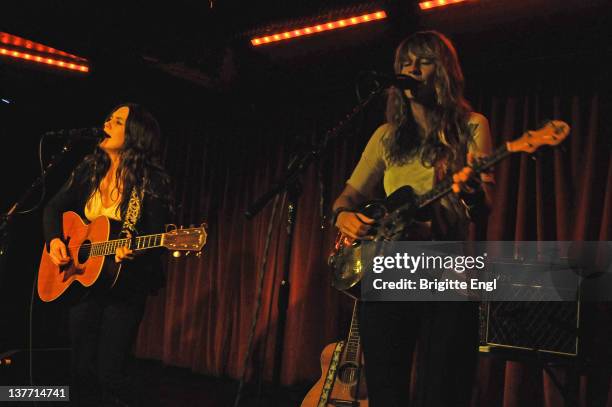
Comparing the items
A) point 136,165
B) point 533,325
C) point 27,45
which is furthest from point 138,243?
point 27,45

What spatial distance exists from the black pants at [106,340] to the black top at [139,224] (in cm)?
9

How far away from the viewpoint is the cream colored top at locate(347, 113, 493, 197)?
5.79 feet

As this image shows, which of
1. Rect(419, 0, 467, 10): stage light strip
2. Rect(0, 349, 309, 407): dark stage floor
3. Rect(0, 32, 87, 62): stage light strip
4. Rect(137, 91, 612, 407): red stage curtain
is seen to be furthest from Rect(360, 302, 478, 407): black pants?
Rect(0, 32, 87, 62): stage light strip

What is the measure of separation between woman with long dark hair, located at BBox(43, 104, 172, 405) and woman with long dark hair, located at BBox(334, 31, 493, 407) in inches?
51.4

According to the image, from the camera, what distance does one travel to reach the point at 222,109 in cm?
560

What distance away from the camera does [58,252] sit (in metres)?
3.23

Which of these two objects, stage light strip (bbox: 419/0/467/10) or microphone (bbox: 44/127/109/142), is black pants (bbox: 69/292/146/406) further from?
stage light strip (bbox: 419/0/467/10)

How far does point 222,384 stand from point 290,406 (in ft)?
3.40

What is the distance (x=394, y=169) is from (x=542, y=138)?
498 millimetres

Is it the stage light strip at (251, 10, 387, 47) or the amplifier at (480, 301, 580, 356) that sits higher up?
the stage light strip at (251, 10, 387, 47)

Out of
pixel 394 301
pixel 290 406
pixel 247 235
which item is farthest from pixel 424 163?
pixel 247 235

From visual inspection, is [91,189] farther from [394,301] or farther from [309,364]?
[309,364]

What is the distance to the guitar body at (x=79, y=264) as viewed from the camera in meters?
2.96

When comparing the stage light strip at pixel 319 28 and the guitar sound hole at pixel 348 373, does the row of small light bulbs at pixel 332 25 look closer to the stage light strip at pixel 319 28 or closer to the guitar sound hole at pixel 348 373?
the stage light strip at pixel 319 28
